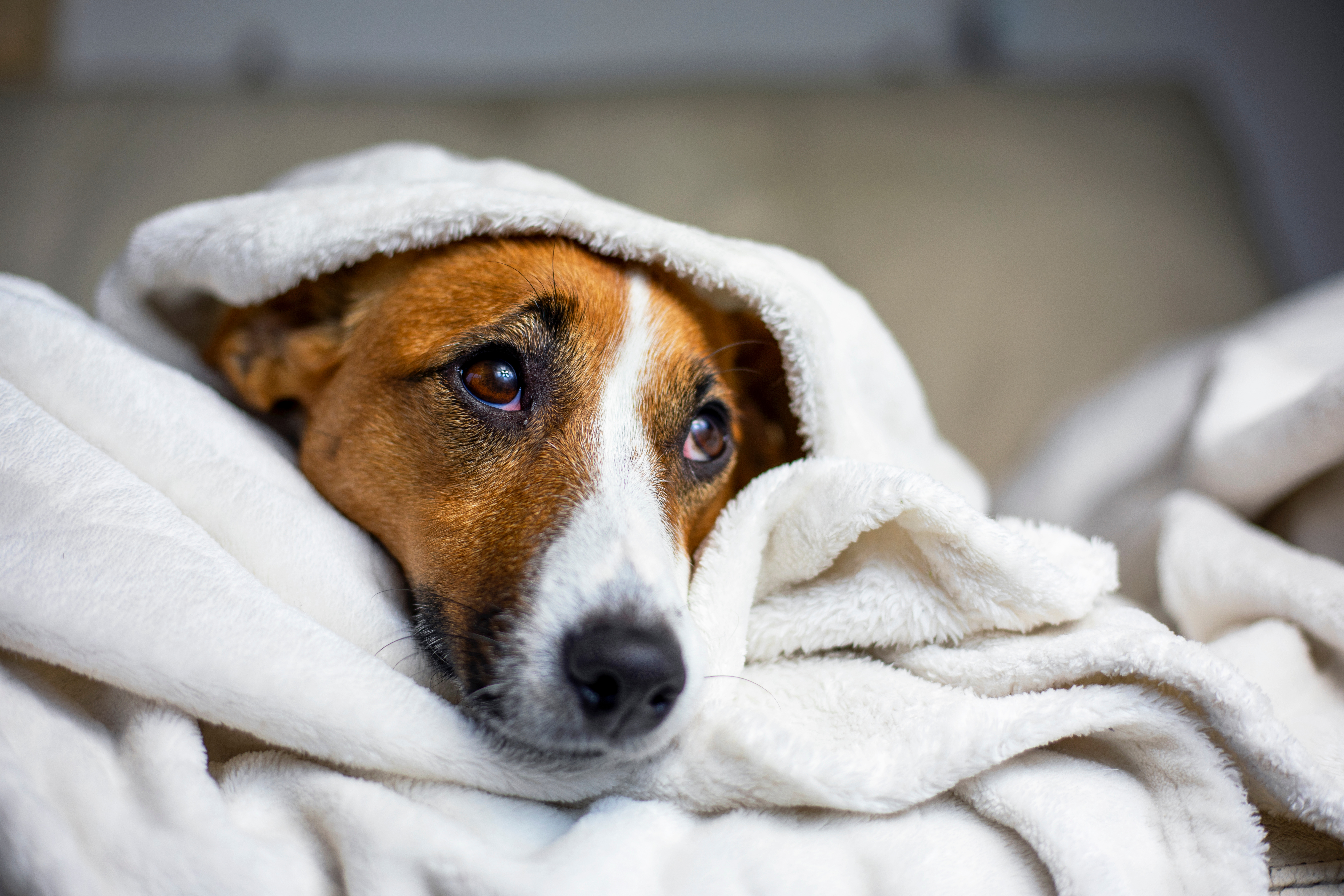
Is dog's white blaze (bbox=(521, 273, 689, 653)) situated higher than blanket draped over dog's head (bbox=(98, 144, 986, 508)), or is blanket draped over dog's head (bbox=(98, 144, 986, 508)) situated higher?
blanket draped over dog's head (bbox=(98, 144, 986, 508))

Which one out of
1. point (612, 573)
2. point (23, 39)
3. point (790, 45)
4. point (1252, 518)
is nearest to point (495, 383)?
point (612, 573)

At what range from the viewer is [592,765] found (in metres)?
0.71

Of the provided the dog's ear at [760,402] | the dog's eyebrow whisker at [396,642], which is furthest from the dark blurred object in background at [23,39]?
the dog's eyebrow whisker at [396,642]

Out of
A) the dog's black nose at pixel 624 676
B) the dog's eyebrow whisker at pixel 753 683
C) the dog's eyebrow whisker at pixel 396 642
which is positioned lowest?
the dog's eyebrow whisker at pixel 396 642

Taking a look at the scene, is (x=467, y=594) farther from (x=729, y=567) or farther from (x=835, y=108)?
(x=835, y=108)

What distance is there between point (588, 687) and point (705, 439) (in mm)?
476

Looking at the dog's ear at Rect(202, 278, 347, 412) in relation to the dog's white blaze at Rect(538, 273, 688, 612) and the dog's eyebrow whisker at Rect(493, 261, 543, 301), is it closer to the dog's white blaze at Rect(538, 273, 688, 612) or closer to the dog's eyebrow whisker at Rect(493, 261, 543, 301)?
the dog's eyebrow whisker at Rect(493, 261, 543, 301)

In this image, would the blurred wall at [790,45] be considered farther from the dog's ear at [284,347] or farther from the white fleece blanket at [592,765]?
the white fleece blanket at [592,765]

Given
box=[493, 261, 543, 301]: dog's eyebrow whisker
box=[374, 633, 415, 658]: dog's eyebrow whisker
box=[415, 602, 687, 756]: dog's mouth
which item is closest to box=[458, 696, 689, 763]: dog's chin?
box=[415, 602, 687, 756]: dog's mouth

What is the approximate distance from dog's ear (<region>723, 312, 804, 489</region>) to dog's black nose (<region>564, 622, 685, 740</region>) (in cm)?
52

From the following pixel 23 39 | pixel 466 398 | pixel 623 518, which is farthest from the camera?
pixel 23 39

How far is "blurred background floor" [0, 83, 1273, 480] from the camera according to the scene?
6.74ft

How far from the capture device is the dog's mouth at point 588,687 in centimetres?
67

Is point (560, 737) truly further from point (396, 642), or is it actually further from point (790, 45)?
point (790, 45)
